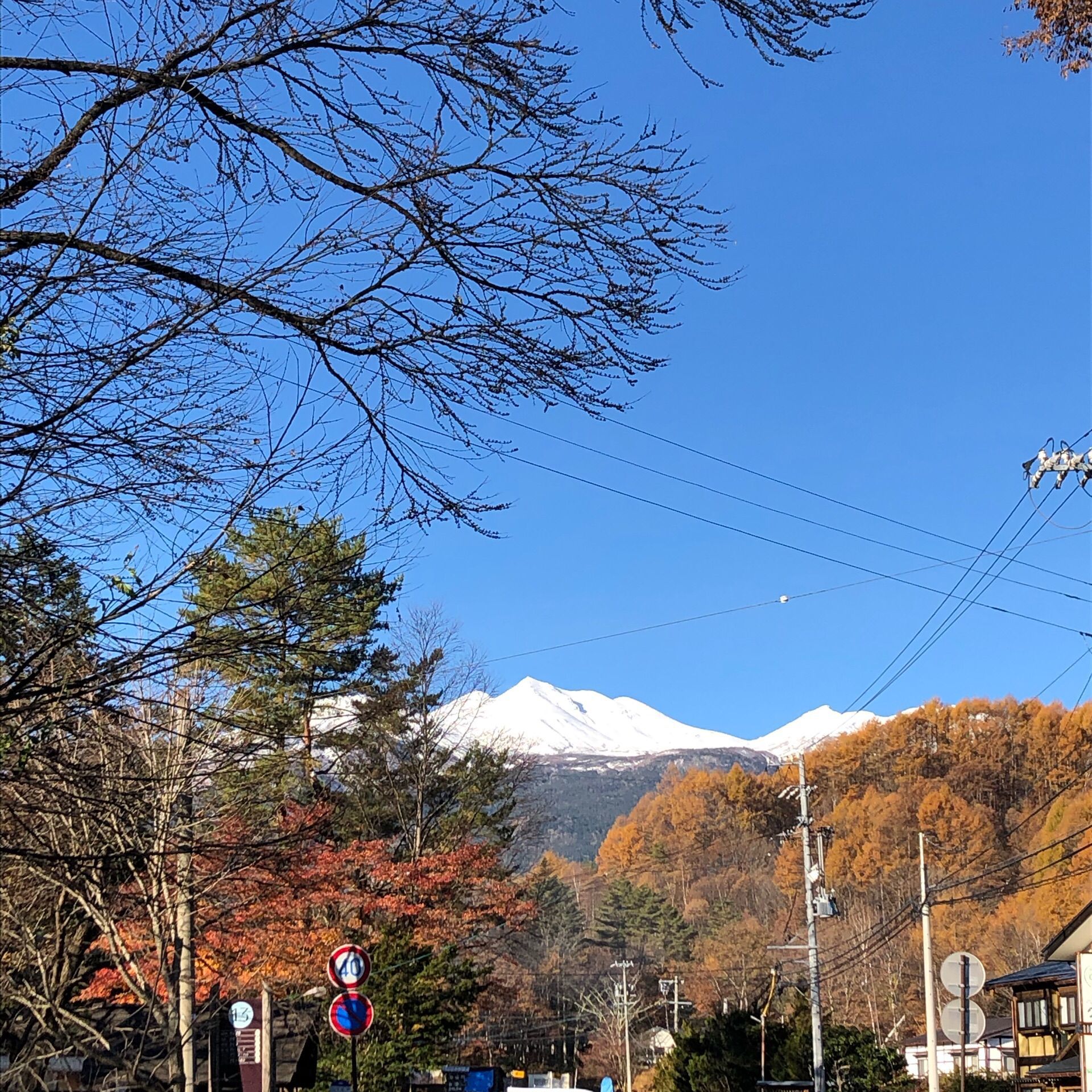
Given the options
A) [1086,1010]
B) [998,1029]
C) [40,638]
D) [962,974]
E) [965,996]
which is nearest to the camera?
[40,638]

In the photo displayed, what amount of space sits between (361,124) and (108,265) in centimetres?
100

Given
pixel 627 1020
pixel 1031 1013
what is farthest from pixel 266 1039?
pixel 627 1020

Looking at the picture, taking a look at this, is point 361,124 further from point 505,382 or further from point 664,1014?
point 664,1014

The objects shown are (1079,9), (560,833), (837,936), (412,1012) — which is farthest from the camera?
(560,833)

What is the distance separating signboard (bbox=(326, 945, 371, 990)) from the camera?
10617 millimetres

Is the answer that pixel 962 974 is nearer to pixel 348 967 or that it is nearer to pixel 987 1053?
pixel 348 967

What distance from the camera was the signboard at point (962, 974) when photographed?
13.8 metres

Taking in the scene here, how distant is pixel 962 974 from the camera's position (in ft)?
45.7

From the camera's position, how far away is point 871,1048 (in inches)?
1072

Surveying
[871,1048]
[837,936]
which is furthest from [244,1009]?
[837,936]

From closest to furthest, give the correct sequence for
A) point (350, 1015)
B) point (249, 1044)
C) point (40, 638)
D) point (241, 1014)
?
point (40, 638) < point (350, 1015) < point (241, 1014) < point (249, 1044)

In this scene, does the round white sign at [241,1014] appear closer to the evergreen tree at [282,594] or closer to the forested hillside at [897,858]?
the evergreen tree at [282,594]

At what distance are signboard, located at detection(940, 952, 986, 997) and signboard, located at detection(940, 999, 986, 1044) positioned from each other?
0.17m

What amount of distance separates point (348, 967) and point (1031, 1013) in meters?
21.1
